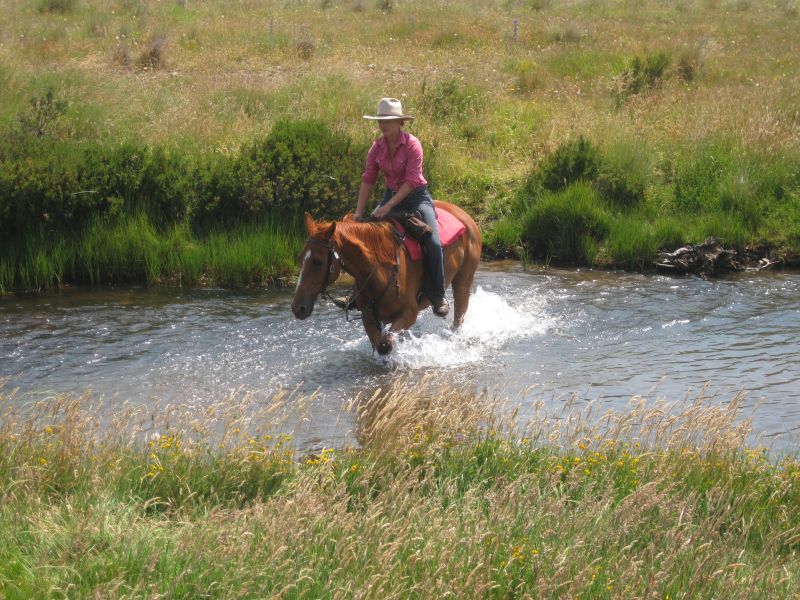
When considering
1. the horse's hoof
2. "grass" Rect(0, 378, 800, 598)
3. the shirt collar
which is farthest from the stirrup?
"grass" Rect(0, 378, 800, 598)

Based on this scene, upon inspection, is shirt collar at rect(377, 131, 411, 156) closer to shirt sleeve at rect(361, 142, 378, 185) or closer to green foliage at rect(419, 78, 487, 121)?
shirt sleeve at rect(361, 142, 378, 185)

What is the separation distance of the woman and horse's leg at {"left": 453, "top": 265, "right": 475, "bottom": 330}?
3.40 feet

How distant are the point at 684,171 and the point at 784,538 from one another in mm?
12241

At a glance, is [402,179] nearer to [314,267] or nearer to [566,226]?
[314,267]

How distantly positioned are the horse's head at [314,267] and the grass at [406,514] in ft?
6.50

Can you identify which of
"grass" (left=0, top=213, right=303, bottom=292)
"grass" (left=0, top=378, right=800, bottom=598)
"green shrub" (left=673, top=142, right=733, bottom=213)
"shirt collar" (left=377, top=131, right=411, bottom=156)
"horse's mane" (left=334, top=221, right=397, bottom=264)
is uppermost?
"shirt collar" (left=377, top=131, right=411, bottom=156)

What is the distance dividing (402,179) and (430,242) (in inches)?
29.4

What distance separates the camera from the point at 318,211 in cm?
1520

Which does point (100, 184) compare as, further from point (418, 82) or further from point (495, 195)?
point (418, 82)

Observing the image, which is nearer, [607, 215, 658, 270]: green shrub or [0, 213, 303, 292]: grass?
[0, 213, 303, 292]: grass

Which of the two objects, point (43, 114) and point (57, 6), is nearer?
point (43, 114)

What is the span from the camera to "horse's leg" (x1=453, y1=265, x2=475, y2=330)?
1196cm

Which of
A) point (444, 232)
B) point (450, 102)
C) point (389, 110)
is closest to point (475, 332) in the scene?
point (444, 232)

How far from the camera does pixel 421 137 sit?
18.3 meters
